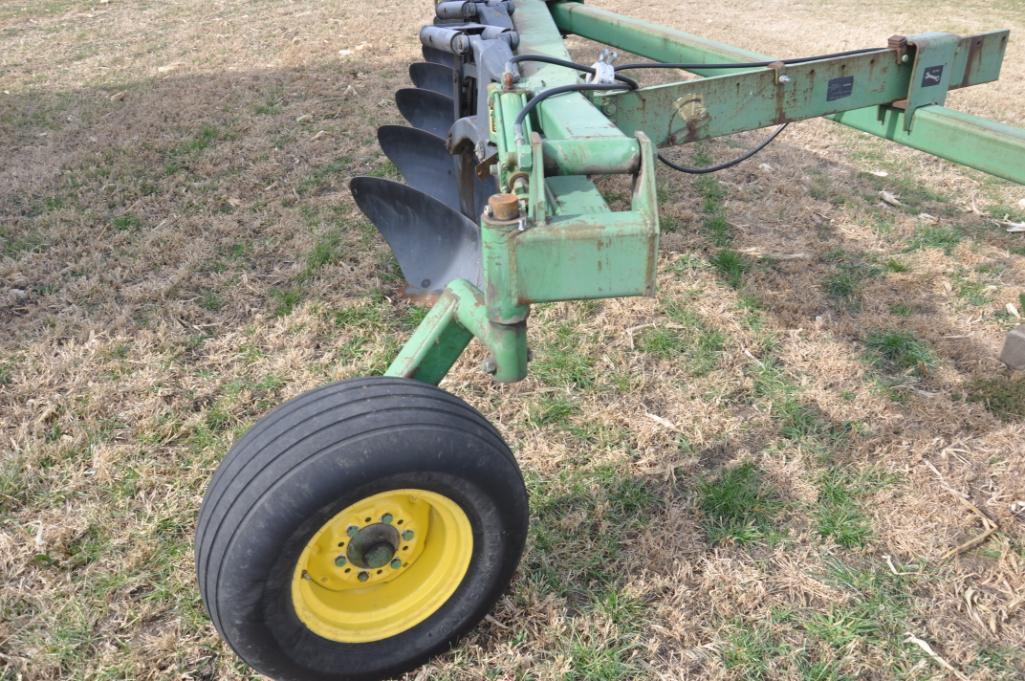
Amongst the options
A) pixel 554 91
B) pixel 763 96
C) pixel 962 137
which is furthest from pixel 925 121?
pixel 554 91

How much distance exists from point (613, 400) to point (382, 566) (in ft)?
4.33

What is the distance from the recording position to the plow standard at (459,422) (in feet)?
5.21

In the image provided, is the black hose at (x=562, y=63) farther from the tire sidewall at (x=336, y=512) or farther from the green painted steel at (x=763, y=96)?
the tire sidewall at (x=336, y=512)

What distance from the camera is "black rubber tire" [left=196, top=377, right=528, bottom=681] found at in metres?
1.58

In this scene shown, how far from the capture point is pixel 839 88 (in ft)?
8.44

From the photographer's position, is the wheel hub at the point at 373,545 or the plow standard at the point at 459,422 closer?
the plow standard at the point at 459,422

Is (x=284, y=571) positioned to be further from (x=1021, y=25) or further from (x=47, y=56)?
(x=1021, y=25)

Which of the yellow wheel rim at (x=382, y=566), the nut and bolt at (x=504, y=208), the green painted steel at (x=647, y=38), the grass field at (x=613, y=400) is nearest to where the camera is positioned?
the nut and bolt at (x=504, y=208)

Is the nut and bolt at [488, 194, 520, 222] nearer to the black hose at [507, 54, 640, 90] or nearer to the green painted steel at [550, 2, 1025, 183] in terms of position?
the black hose at [507, 54, 640, 90]

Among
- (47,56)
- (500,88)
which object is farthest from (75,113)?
(500,88)

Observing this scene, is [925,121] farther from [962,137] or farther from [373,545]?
[373,545]

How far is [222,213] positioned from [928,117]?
3523mm

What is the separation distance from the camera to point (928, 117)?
2598 mm

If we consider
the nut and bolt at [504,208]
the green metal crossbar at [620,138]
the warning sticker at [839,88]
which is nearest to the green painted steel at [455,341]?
the green metal crossbar at [620,138]
